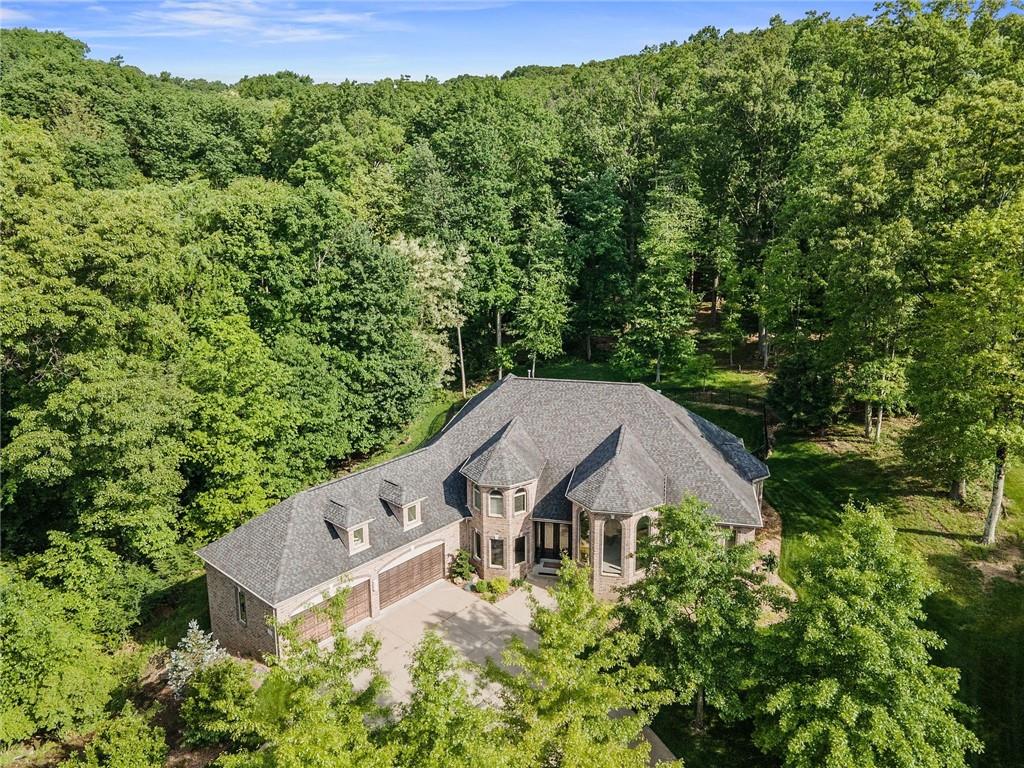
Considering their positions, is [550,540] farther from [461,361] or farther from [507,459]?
[461,361]

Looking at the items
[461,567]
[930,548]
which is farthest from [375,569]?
[930,548]

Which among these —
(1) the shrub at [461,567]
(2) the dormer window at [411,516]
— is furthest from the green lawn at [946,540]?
(2) the dormer window at [411,516]

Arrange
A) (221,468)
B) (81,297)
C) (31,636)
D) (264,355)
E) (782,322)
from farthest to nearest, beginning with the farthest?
(782,322) → (264,355) → (221,468) → (81,297) → (31,636)

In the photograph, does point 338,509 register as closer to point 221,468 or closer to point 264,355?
point 221,468

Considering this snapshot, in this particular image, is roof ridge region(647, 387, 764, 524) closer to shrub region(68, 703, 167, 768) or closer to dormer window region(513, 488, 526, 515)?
dormer window region(513, 488, 526, 515)

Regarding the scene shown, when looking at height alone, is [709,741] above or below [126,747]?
below

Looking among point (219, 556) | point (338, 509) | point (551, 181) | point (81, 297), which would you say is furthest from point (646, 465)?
point (551, 181)

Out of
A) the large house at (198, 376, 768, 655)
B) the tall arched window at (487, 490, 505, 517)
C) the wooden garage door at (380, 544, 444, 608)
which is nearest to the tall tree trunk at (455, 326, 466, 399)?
the large house at (198, 376, 768, 655)
